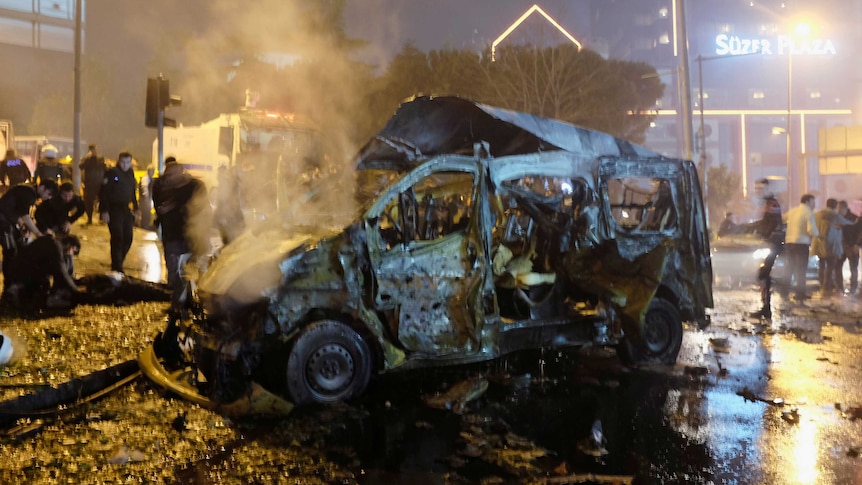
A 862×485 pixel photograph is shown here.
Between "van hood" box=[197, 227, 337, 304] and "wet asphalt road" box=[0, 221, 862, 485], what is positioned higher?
"van hood" box=[197, 227, 337, 304]

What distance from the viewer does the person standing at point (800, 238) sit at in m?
11.6

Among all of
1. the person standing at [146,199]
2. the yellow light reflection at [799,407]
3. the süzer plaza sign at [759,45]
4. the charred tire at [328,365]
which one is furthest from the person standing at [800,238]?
the süzer plaza sign at [759,45]

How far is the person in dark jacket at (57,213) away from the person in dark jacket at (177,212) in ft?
4.60

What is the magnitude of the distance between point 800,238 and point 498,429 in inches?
370

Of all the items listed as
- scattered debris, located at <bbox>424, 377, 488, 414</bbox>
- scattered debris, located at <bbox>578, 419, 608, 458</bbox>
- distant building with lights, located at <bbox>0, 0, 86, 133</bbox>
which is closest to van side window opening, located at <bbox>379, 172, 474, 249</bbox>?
A: scattered debris, located at <bbox>424, 377, 488, 414</bbox>

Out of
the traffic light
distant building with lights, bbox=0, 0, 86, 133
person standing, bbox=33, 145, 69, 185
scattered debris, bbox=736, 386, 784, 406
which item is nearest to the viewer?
scattered debris, bbox=736, 386, 784, 406

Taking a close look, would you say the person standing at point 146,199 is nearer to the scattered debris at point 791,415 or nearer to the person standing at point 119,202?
the person standing at point 119,202

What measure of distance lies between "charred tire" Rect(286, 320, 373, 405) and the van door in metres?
0.33

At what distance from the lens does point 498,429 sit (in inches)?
185

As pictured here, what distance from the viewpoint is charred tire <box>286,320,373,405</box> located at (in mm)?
4770

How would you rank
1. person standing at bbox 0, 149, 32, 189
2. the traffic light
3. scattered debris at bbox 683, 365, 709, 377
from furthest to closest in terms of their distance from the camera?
person standing at bbox 0, 149, 32, 189 → the traffic light → scattered debris at bbox 683, 365, 709, 377

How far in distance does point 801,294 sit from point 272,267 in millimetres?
10799

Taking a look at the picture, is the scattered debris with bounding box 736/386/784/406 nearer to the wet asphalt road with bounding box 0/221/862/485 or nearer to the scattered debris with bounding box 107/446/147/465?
the wet asphalt road with bounding box 0/221/862/485

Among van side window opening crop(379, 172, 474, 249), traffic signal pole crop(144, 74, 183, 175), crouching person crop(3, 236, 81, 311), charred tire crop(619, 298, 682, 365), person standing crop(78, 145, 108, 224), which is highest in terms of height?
traffic signal pole crop(144, 74, 183, 175)
